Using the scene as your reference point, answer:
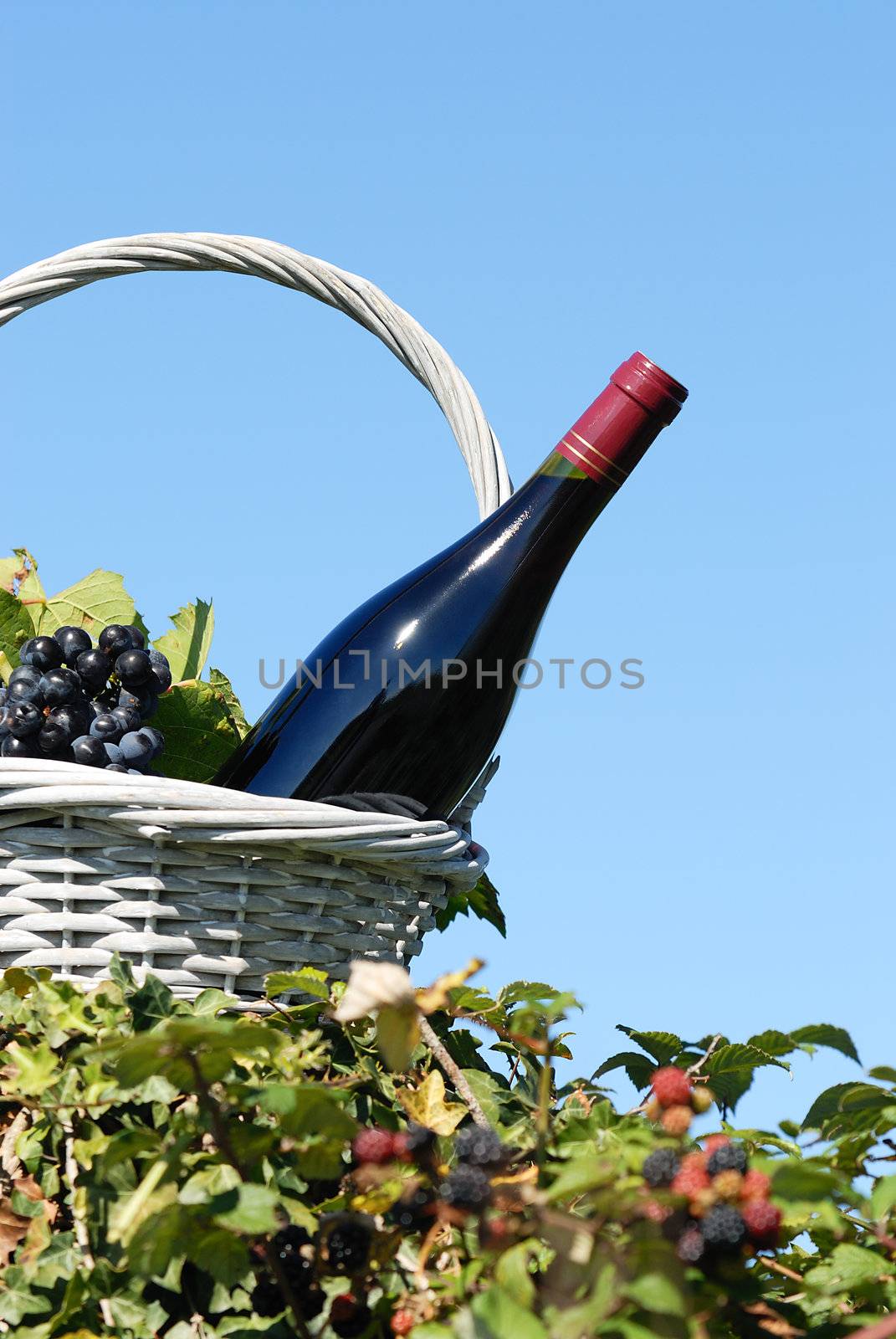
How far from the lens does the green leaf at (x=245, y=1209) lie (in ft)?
2.19

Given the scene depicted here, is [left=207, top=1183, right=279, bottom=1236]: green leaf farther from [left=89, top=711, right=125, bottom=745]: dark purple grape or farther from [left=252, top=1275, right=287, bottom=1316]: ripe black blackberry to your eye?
[left=89, top=711, right=125, bottom=745]: dark purple grape

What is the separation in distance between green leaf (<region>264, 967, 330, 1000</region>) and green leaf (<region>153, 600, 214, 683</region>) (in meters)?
0.82

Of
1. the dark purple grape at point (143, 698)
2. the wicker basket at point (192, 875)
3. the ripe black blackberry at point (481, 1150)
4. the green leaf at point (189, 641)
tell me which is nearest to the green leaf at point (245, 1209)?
the ripe black blackberry at point (481, 1150)

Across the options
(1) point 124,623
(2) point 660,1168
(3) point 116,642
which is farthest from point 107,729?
(2) point 660,1168

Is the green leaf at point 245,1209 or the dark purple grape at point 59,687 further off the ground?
the dark purple grape at point 59,687

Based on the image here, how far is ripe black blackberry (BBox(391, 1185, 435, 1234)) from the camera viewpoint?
2.38ft

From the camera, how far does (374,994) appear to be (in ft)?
2.26

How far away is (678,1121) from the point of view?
0.75 metres

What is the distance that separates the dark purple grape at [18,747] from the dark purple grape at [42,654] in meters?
0.09

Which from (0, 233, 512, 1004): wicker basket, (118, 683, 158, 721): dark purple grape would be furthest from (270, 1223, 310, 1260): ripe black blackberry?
(118, 683, 158, 721): dark purple grape

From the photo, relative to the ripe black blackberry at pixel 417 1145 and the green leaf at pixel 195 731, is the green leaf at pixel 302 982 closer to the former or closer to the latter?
the ripe black blackberry at pixel 417 1145

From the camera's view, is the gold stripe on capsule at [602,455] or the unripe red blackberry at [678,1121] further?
the gold stripe on capsule at [602,455]

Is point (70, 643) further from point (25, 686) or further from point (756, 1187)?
point (756, 1187)

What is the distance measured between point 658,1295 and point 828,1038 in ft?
1.35
